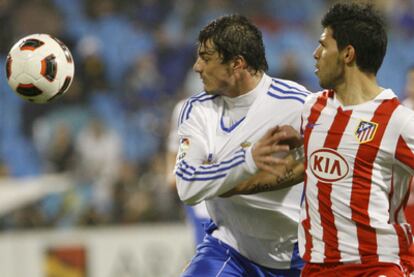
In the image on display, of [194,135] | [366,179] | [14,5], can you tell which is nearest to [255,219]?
[194,135]

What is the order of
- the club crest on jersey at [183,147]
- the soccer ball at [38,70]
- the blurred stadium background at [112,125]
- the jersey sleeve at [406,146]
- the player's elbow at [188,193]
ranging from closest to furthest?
the jersey sleeve at [406,146] < the player's elbow at [188,193] < the club crest on jersey at [183,147] < the soccer ball at [38,70] < the blurred stadium background at [112,125]

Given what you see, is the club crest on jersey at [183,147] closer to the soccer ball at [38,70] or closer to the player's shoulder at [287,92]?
the player's shoulder at [287,92]

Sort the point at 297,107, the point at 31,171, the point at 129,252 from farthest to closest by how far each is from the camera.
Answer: the point at 31,171
the point at 129,252
the point at 297,107

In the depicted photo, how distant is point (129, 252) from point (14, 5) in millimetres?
3156

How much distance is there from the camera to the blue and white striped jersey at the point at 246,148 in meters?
3.91

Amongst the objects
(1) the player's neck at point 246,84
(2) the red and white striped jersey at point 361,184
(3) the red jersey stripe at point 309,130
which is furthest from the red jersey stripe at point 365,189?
(1) the player's neck at point 246,84

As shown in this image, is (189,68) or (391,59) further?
(391,59)

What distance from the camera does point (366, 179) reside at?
342cm

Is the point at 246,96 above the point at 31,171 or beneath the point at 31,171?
above

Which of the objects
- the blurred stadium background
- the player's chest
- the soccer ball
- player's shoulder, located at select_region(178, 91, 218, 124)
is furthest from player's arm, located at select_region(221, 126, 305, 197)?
the blurred stadium background

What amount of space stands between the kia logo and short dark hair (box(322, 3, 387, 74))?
376 mm

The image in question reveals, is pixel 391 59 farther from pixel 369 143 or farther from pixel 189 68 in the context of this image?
pixel 369 143

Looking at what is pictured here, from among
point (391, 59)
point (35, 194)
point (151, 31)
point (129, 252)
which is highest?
point (151, 31)

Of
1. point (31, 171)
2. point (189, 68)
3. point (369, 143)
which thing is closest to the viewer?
point (369, 143)
